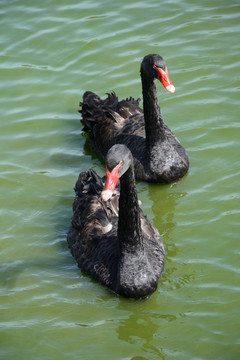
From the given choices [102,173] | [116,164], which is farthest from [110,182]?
[102,173]

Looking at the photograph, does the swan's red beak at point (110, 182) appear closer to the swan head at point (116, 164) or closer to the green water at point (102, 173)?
the swan head at point (116, 164)

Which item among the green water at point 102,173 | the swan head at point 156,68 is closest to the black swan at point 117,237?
the green water at point 102,173

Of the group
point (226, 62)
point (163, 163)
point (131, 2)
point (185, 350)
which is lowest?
point (185, 350)

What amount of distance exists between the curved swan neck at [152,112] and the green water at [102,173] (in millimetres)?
626

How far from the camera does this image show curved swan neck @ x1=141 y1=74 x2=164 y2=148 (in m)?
8.38

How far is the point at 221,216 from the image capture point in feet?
25.2

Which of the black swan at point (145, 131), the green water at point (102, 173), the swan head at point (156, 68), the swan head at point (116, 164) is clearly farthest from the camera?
the black swan at point (145, 131)

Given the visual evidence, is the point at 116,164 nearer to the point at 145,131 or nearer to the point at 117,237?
the point at 117,237

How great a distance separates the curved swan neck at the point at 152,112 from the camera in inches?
330

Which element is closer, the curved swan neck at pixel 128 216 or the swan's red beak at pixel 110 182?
the swan's red beak at pixel 110 182

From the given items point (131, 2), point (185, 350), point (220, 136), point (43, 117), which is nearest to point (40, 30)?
point (131, 2)

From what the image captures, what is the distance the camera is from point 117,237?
6957 mm

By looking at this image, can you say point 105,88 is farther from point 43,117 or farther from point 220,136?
point 220,136

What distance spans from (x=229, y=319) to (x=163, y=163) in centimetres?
261
